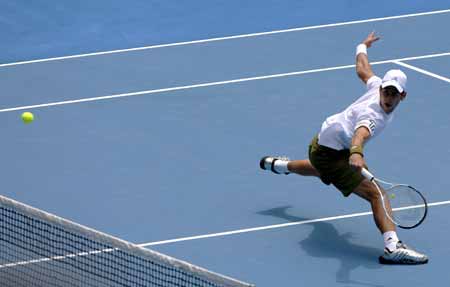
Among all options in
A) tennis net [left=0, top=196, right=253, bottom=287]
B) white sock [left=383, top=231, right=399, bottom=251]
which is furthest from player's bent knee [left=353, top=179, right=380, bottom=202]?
tennis net [left=0, top=196, right=253, bottom=287]

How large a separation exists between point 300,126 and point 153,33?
13.6 feet

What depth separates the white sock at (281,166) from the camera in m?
12.0

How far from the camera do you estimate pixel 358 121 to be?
1058cm

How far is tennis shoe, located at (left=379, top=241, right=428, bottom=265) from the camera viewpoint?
1057 cm

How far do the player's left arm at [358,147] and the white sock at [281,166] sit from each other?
5.39 ft

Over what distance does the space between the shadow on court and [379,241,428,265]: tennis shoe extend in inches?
4.6

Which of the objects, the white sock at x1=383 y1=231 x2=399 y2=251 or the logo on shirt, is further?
the white sock at x1=383 y1=231 x2=399 y2=251

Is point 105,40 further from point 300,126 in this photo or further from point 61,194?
point 61,194

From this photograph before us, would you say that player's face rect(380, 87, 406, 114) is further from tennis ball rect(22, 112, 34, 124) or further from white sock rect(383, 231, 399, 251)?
tennis ball rect(22, 112, 34, 124)

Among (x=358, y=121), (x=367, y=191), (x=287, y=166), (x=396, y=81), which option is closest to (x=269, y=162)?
(x=287, y=166)

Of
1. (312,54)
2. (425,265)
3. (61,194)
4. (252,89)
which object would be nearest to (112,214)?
(61,194)

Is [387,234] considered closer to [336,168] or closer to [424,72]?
[336,168]

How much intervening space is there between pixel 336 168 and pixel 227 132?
2909 mm

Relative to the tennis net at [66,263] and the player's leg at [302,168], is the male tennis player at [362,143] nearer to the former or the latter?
the player's leg at [302,168]
